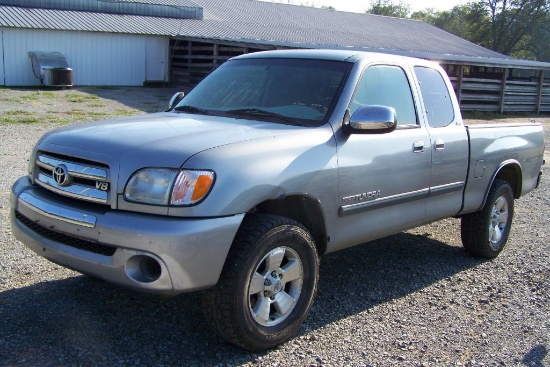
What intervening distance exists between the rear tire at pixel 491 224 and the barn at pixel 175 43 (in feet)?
54.0

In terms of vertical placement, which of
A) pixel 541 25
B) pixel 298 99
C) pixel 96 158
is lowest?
pixel 96 158

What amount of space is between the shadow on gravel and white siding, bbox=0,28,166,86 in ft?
76.2

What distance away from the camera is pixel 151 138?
3.78 m

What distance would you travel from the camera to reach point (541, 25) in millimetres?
61406

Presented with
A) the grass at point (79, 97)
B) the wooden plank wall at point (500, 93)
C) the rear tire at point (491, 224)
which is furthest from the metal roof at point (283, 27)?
the rear tire at point (491, 224)

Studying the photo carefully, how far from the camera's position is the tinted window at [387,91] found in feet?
15.7

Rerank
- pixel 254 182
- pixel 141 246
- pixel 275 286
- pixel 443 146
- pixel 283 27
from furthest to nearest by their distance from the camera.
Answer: pixel 283 27
pixel 443 146
pixel 275 286
pixel 254 182
pixel 141 246

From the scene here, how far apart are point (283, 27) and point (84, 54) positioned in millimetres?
11162

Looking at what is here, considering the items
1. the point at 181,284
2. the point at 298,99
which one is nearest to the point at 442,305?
the point at 298,99

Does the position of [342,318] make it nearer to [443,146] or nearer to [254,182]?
[254,182]

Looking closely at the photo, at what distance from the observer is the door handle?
493cm

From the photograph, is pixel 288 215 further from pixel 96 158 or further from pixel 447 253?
pixel 447 253

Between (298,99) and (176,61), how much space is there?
2618cm

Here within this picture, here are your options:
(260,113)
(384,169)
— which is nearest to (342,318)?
(384,169)
